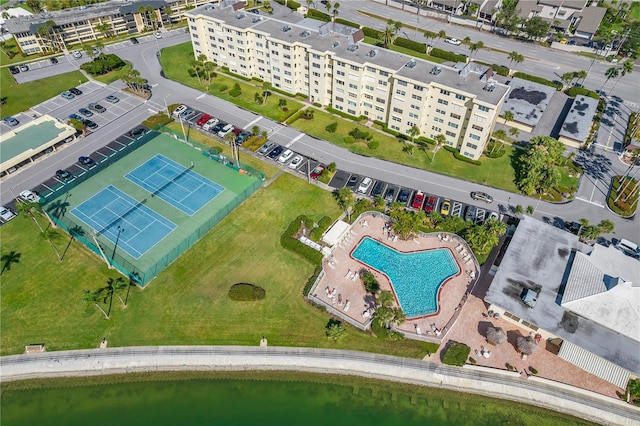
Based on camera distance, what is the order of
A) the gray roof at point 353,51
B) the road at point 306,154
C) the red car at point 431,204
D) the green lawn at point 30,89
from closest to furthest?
the red car at point 431,204, the road at point 306,154, the gray roof at point 353,51, the green lawn at point 30,89

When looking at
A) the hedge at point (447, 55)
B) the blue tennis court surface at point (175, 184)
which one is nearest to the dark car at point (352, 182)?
the blue tennis court surface at point (175, 184)

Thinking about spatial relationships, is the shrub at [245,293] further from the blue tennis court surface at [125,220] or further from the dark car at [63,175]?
the dark car at [63,175]

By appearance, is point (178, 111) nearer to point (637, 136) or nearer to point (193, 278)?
point (193, 278)

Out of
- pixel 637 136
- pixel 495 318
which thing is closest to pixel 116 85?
pixel 495 318

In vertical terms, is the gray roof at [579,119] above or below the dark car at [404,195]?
above

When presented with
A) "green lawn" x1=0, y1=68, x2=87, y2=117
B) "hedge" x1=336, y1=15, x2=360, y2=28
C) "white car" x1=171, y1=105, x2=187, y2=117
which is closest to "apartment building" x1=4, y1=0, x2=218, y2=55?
"green lawn" x1=0, y1=68, x2=87, y2=117

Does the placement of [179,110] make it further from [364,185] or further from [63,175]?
[364,185]

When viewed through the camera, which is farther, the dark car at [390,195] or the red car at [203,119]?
the red car at [203,119]
